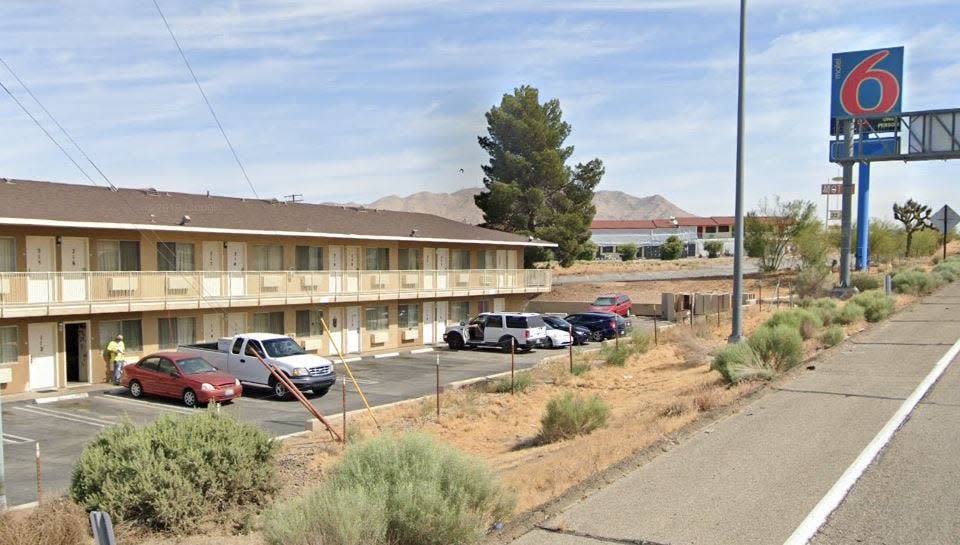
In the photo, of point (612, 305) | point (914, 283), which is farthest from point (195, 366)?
point (914, 283)

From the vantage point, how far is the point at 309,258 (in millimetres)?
35312

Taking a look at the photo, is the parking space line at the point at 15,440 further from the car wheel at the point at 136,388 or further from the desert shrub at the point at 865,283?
the desert shrub at the point at 865,283

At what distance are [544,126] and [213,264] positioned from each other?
135ft

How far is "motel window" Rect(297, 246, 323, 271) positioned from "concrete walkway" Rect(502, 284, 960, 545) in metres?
23.4

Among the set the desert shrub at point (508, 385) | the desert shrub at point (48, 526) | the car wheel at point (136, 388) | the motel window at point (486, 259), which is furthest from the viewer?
the motel window at point (486, 259)

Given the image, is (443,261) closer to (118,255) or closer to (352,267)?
(352,267)

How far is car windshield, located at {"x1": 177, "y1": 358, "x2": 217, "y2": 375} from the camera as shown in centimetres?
→ 2308

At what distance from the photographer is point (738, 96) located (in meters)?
20.7

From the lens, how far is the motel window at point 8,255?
24.7 meters

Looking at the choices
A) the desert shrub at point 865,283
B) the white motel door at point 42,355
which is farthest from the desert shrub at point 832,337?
the desert shrub at point 865,283

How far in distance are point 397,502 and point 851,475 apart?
16.8ft

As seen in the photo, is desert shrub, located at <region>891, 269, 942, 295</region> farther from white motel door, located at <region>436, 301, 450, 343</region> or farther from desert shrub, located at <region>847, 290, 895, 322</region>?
white motel door, located at <region>436, 301, 450, 343</region>

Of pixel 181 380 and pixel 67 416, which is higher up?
pixel 181 380

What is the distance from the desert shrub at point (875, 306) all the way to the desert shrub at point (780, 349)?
10.1m
